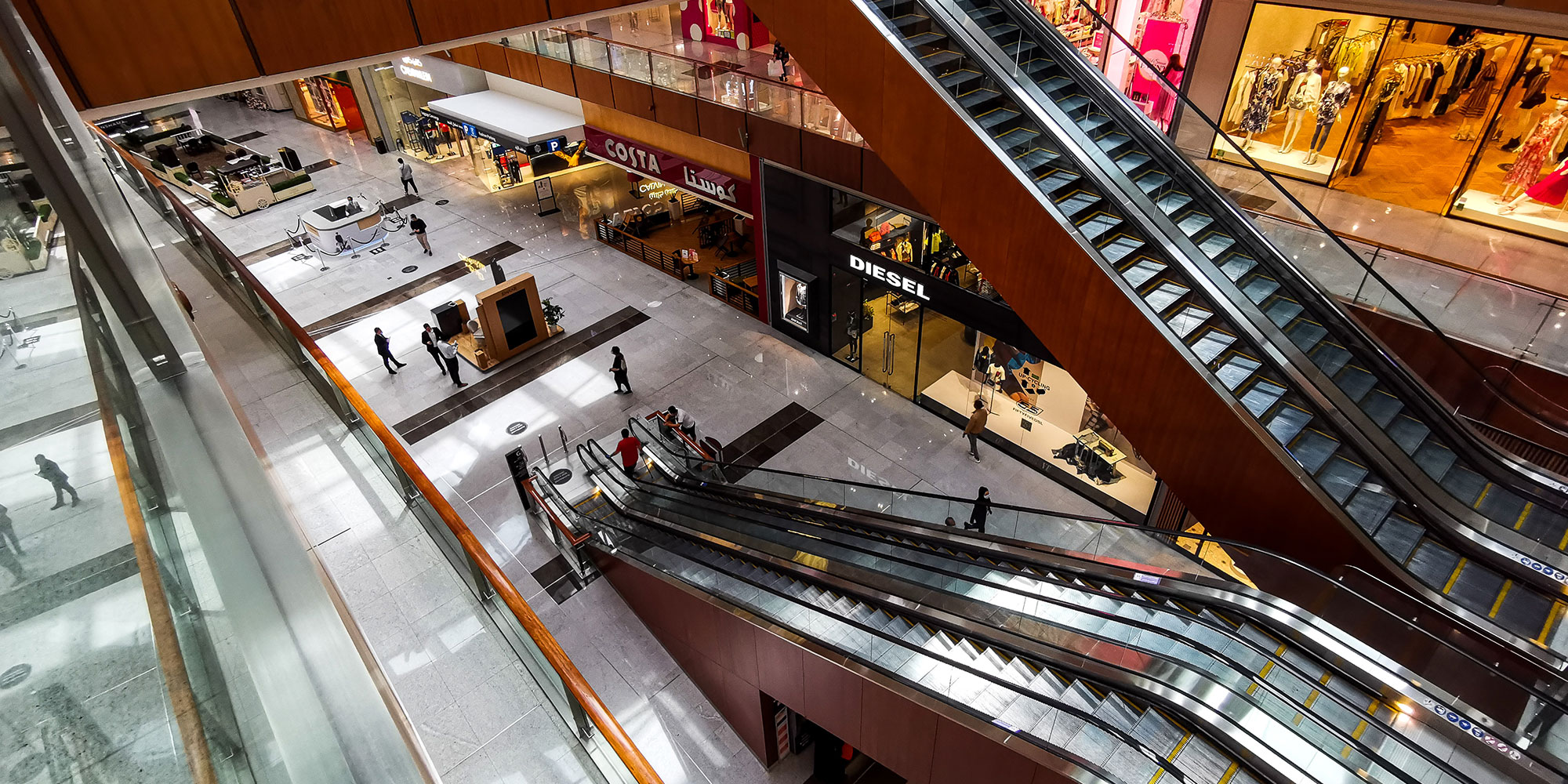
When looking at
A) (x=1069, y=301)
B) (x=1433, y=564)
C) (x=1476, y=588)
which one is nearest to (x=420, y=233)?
(x=1069, y=301)

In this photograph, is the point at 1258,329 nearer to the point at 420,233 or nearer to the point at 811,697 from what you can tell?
the point at 811,697

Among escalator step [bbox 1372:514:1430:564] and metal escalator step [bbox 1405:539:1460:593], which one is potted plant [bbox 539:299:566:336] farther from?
metal escalator step [bbox 1405:539:1460:593]

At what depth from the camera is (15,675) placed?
0.58 meters

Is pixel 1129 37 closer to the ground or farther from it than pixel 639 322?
farther from it

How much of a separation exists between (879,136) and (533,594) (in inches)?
275

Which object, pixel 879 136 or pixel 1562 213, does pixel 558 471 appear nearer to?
pixel 879 136

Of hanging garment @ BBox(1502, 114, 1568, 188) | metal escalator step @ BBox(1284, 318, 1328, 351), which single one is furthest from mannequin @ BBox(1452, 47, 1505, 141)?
metal escalator step @ BBox(1284, 318, 1328, 351)

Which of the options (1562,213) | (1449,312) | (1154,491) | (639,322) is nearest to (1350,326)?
(1449,312)

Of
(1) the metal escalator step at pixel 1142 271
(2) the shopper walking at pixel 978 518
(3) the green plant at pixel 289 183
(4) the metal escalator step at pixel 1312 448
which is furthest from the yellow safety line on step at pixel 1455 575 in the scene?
(3) the green plant at pixel 289 183

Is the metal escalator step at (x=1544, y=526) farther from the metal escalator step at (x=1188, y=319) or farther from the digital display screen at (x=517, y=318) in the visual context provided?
the digital display screen at (x=517, y=318)

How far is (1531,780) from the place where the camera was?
13.2 ft

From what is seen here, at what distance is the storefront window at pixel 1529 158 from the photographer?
8.78 metres

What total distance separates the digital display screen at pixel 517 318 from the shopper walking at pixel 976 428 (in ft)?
27.2

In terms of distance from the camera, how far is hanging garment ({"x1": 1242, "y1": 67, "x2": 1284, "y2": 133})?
10.5 meters
